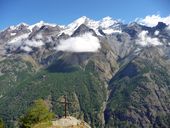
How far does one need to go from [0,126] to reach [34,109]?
316 inches

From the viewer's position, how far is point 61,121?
51281 millimetres

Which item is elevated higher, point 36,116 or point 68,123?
point 36,116

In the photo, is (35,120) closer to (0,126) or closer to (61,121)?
(0,126)

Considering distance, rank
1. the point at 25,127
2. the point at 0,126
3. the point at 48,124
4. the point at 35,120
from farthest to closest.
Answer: the point at 0,126 < the point at 35,120 < the point at 25,127 < the point at 48,124

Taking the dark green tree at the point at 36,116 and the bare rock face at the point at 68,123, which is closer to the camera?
the bare rock face at the point at 68,123

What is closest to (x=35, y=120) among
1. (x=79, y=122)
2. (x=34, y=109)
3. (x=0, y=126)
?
(x=34, y=109)

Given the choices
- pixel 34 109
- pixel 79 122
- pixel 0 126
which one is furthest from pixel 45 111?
pixel 79 122

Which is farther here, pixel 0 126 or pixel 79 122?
pixel 0 126

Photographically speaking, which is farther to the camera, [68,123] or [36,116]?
[36,116]

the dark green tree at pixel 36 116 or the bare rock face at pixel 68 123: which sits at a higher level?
the dark green tree at pixel 36 116

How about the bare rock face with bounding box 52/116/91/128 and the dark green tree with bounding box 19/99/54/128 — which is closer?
the bare rock face with bounding box 52/116/91/128

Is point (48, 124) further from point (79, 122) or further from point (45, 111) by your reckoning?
point (45, 111)

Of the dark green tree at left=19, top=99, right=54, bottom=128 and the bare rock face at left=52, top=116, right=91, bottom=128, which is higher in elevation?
the dark green tree at left=19, top=99, right=54, bottom=128

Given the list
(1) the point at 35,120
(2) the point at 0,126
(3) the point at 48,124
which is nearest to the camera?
(3) the point at 48,124
